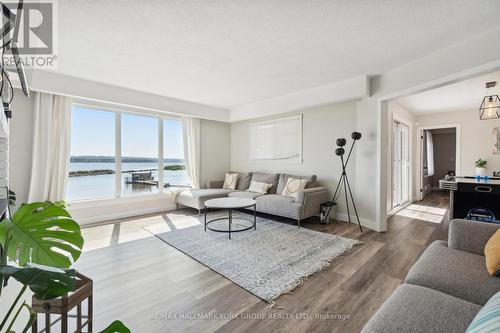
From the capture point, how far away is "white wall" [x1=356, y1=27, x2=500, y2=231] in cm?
243

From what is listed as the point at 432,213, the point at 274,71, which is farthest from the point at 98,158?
the point at 432,213

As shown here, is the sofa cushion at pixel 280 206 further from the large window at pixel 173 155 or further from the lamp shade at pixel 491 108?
the lamp shade at pixel 491 108

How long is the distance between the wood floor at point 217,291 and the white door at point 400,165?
211cm

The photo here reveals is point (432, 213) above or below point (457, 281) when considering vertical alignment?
below

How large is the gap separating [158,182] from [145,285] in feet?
11.1

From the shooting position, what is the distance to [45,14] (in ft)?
6.63

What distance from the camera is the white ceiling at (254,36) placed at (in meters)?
1.96

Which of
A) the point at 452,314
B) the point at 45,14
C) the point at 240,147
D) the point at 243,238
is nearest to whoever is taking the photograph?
the point at 452,314

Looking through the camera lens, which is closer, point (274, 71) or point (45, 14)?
point (45, 14)

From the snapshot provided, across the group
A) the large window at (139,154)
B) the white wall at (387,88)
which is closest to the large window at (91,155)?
the large window at (139,154)

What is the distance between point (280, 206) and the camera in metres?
3.98

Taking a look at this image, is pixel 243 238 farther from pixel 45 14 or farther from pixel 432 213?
pixel 432 213

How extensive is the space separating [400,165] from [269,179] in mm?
3208

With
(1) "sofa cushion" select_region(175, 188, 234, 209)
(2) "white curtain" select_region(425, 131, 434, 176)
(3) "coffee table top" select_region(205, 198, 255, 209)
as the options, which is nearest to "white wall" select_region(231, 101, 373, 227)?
(1) "sofa cushion" select_region(175, 188, 234, 209)
